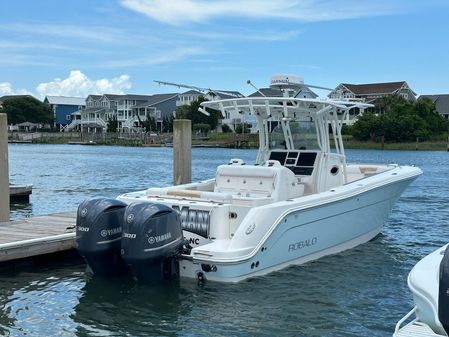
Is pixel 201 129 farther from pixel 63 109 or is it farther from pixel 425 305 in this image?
pixel 425 305

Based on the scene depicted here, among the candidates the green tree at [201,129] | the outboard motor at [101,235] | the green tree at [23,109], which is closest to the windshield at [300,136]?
the outboard motor at [101,235]

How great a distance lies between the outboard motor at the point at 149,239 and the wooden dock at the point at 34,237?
239cm

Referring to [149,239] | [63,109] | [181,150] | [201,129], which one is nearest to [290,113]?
[181,150]

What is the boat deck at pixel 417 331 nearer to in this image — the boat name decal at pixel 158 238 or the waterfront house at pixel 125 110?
→ the boat name decal at pixel 158 238

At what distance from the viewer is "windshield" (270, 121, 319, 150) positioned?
11492 millimetres

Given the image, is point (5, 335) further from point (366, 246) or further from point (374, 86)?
point (374, 86)

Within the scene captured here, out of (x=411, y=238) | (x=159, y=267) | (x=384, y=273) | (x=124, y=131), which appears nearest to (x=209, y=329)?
(x=159, y=267)

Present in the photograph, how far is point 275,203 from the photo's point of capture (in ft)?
30.0

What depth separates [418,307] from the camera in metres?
5.28

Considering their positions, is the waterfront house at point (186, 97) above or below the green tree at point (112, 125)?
above

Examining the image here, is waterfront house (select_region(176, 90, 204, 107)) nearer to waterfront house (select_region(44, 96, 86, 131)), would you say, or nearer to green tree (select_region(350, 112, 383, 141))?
waterfront house (select_region(44, 96, 86, 131))

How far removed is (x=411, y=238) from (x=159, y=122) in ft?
301

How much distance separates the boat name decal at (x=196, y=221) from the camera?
8.92 metres

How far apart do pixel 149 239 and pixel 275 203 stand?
2384 mm
